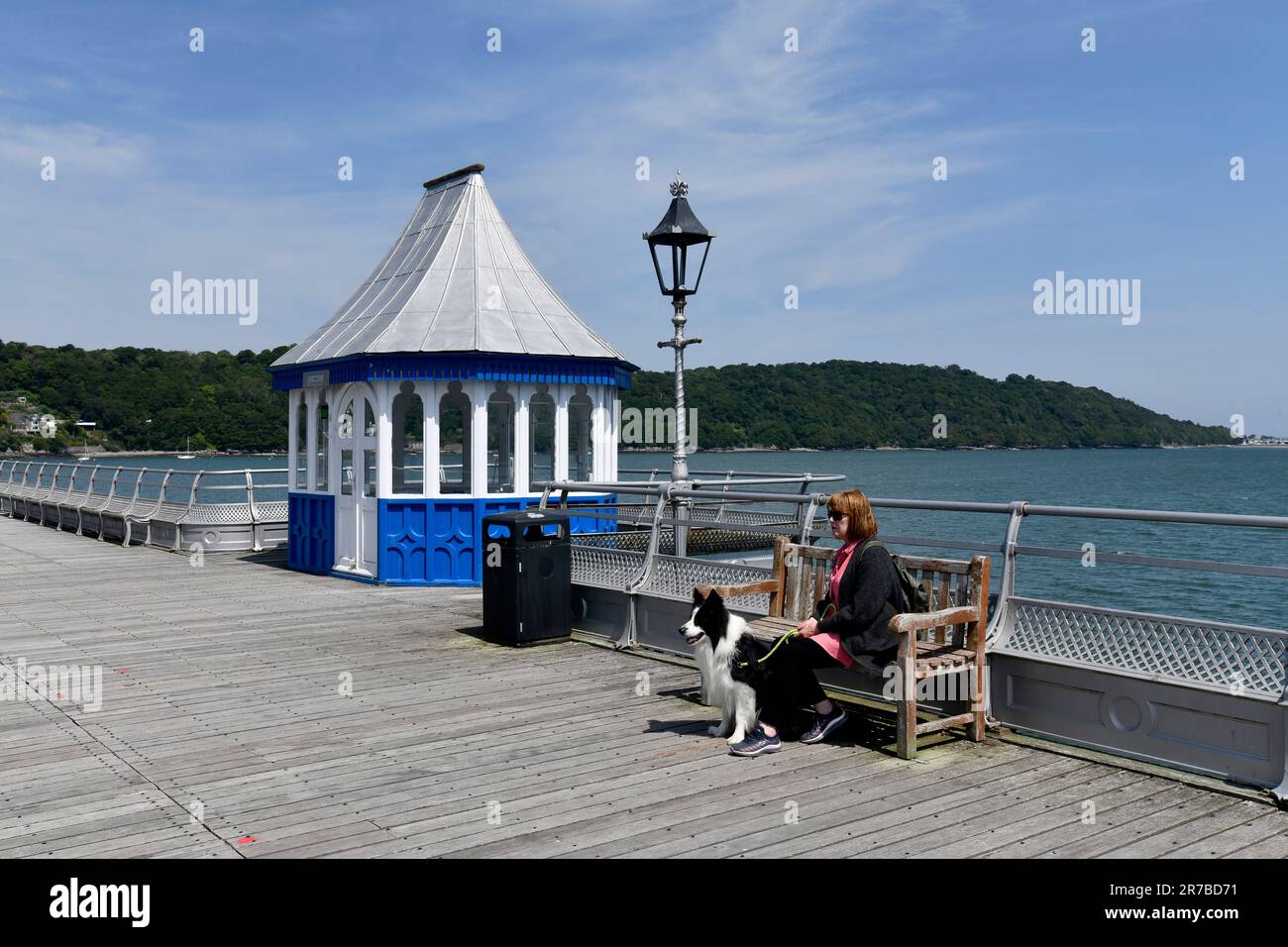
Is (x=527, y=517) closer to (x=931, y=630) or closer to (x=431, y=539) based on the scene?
(x=931, y=630)

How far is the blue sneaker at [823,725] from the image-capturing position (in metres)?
6.96

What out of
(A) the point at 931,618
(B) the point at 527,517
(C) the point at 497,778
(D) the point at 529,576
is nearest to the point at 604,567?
(D) the point at 529,576

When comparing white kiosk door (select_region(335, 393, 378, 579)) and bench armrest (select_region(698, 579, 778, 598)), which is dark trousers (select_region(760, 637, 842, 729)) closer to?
bench armrest (select_region(698, 579, 778, 598))

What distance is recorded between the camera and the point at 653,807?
19.0ft

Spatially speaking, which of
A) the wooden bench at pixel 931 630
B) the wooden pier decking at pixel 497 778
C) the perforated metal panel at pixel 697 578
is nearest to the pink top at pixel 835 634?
the wooden bench at pixel 931 630

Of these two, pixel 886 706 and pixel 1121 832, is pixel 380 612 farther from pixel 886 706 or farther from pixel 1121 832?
pixel 1121 832

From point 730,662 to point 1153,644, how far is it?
2404 millimetres

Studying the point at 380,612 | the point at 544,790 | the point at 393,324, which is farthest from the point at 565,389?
the point at 544,790

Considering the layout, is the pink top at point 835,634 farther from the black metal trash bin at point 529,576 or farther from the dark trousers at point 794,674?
the black metal trash bin at point 529,576

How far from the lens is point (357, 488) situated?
1545 centimetres

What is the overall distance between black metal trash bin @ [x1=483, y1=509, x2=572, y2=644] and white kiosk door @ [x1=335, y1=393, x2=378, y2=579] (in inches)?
205

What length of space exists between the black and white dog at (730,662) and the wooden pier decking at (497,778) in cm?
28

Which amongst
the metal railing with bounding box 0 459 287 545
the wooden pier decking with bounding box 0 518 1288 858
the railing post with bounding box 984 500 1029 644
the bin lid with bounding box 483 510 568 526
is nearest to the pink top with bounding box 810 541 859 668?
the wooden pier decking with bounding box 0 518 1288 858
